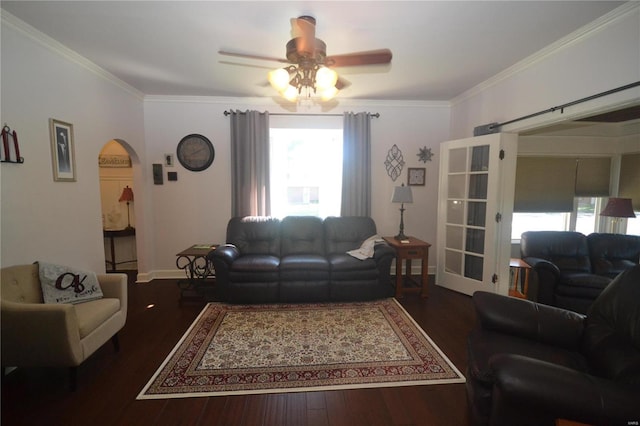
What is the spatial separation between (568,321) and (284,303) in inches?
102

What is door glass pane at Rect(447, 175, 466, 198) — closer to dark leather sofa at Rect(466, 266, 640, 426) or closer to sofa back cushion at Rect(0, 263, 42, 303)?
dark leather sofa at Rect(466, 266, 640, 426)

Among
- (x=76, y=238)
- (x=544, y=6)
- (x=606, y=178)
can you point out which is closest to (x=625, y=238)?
(x=606, y=178)

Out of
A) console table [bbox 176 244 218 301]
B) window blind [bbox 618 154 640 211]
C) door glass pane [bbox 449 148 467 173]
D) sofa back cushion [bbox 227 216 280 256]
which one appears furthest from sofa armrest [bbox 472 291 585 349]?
window blind [bbox 618 154 640 211]

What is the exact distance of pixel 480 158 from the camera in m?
3.54

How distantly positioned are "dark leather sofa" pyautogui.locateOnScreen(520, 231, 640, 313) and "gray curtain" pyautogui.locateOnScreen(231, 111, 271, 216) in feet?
11.9

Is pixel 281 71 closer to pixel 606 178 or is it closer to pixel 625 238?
pixel 625 238

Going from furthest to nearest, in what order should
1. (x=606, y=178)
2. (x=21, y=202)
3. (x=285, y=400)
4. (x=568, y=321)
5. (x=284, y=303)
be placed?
1. (x=606, y=178)
2. (x=284, y=303)
3. (x=21, y=202)
4. (x=285, y=400)
5. (x=568, y=321)

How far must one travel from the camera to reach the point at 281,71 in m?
2.09

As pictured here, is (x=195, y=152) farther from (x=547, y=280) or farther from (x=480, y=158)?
(x=547, y=280)

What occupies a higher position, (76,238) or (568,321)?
(76,238)

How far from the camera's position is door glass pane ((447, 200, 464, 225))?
12.5 ft

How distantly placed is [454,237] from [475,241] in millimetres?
295

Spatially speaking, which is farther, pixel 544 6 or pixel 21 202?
pixel 21 202

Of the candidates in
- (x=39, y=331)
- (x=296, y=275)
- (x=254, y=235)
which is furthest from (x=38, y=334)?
(x=254, y=235)
